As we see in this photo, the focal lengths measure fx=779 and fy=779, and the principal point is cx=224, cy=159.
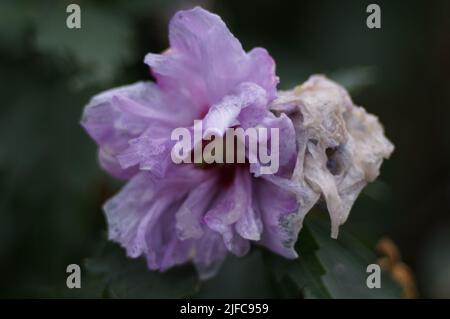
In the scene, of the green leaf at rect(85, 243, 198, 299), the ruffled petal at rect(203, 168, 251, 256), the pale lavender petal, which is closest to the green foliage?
the green leaf at rect(85, 243, 198, 299)

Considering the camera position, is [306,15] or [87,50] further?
[306,15]

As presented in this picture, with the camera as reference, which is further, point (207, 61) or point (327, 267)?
point (327, 267)

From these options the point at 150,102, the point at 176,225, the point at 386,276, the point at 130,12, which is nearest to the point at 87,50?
the point at 130,12

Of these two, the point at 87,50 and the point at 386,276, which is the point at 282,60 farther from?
the point at 386,276

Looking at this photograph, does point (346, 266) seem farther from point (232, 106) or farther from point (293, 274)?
point (232, 106)

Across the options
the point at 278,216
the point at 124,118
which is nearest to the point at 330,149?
the point at 278,216
